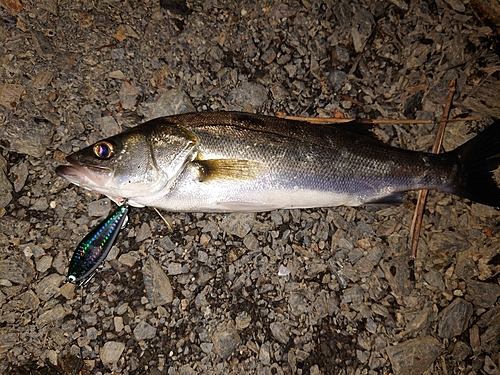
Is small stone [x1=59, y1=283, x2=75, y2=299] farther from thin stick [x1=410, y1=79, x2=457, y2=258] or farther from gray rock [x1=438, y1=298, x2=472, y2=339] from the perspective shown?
gray rock [x1=438, y1=298, x2=472, y2=339]

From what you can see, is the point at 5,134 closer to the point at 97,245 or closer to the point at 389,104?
the point at 97,245

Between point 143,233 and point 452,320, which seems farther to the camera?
point 452,320

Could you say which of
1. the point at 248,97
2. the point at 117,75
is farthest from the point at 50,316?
the point at 248,97

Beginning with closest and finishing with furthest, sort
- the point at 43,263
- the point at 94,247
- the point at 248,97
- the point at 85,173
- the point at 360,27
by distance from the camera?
the point at 85,173 → the point at 94,247 → the point at 43,263 → the point at 248,97 → the point at 360,27

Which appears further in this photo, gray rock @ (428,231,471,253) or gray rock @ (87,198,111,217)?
gray rock @ (428,231,471,253)

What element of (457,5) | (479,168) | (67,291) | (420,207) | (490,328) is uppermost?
(457,5)

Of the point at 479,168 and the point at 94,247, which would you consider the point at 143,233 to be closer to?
the point at 94,247

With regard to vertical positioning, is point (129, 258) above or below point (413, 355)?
above

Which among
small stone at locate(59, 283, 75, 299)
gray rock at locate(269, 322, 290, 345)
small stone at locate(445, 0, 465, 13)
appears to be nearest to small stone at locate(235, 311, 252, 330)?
gray rock at locate(269, 322, 290, 345)
